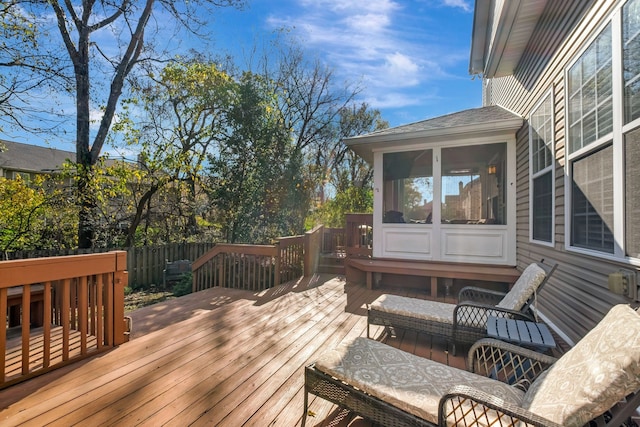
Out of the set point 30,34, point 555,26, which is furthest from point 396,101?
point 30,34

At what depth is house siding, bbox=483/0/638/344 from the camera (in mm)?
2364

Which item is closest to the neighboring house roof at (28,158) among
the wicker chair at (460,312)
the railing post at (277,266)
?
the railing post at (277,266)

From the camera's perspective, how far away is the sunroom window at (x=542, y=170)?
342 centimetres

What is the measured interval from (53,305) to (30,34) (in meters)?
6.27

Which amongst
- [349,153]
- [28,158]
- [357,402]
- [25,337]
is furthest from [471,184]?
[28,158]

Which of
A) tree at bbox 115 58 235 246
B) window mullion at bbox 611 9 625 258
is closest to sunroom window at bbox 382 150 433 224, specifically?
window mullion at bbox 611 9 625 258

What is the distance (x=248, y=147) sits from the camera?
872 cm

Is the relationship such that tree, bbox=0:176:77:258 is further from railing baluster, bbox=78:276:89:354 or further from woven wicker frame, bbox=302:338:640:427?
woven wicker frame, bbox=302:338:640:427

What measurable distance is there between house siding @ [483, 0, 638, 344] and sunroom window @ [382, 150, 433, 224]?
147 cm

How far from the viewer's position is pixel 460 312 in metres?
2.88

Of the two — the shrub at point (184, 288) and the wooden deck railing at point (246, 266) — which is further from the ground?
the wooden deck railing at point (246, 266)

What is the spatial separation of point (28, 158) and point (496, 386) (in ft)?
79.6

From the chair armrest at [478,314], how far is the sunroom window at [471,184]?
261 cm

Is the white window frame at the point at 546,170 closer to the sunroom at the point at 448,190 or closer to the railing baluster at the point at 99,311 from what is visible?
the sunroom at the point at 448,190
